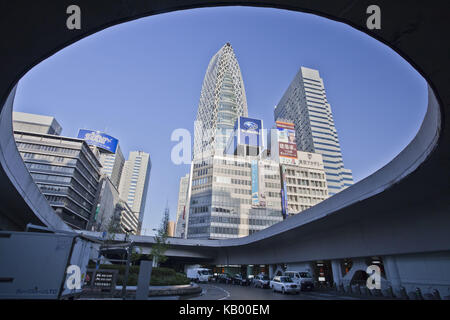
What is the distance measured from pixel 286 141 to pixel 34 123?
95872 mm

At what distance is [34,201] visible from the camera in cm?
1639

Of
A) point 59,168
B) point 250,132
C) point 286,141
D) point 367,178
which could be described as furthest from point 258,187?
point 367,178

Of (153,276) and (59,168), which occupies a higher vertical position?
(59,168)

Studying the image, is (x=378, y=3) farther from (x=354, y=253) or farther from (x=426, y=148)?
(x=354, y=253)

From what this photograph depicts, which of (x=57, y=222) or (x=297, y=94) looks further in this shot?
(x=297, y=94)

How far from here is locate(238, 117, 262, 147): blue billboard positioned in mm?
100625

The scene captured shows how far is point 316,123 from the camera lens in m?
137

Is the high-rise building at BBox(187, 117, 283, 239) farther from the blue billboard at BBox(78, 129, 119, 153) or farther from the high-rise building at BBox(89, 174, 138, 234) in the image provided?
the blue billboard at BBox(78, 129, 119, 153)

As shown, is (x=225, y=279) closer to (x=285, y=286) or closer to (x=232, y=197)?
(x=285, y=286)

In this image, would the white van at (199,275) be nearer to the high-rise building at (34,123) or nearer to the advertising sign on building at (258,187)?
the advertising sign on building at (258,187)

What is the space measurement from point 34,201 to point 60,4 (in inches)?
637

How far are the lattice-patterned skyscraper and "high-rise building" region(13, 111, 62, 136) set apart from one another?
6086cm
